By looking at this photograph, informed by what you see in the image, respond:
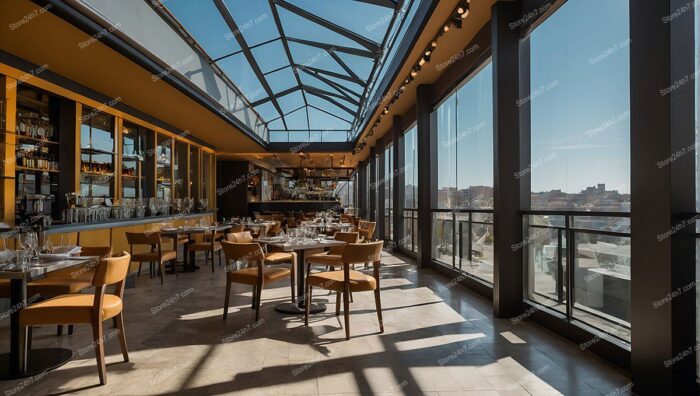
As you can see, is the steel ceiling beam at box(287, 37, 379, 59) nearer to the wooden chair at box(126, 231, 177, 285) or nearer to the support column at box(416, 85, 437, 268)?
the support column at box(416, 85, 437, 268)

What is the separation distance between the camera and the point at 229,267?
4.84 metres

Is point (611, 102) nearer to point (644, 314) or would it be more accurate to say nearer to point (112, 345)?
point (644, 314)

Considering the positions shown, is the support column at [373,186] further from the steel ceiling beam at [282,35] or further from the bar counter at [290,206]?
the bar counter at [290,206]

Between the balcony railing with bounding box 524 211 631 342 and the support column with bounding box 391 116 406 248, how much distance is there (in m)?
6.17

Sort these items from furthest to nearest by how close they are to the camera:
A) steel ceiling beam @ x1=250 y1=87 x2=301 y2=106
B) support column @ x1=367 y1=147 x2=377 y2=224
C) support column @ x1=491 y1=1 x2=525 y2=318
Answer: support column @ x1=367 y1=147 x2=377 y2=224 → steel ceiling beam @ x1=250 y1=87 x2=301 y2=106 → support column @ x1=491 y1=1 x2=525 y2=318

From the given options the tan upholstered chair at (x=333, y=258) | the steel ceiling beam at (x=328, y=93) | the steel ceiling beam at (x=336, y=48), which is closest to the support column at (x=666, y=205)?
the tan upholstered chair at (x=333, y=258)

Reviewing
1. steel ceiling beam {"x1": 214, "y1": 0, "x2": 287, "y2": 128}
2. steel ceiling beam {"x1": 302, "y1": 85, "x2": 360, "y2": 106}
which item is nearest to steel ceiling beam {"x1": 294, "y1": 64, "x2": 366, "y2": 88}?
steel ceiling beam {"x1": 214, "y1": 0, "x2": 287, "y2": 128}

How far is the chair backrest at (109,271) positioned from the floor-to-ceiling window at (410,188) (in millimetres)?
7690

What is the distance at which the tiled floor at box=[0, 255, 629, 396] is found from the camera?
9.46 ft

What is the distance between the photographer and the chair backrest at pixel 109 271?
9.64 feet

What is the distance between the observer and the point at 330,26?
755 centimetres

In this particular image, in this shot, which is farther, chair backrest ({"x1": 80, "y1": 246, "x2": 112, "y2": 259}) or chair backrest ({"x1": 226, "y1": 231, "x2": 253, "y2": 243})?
chair backrest ({"x1": 226, "y1": 231, "x2": 253, "y2": 243})

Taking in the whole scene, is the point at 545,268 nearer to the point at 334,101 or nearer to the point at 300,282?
the point at 300,282

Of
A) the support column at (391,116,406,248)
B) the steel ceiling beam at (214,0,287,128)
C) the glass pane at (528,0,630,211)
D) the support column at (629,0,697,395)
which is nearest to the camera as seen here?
the support column at (629,0,697,395)
